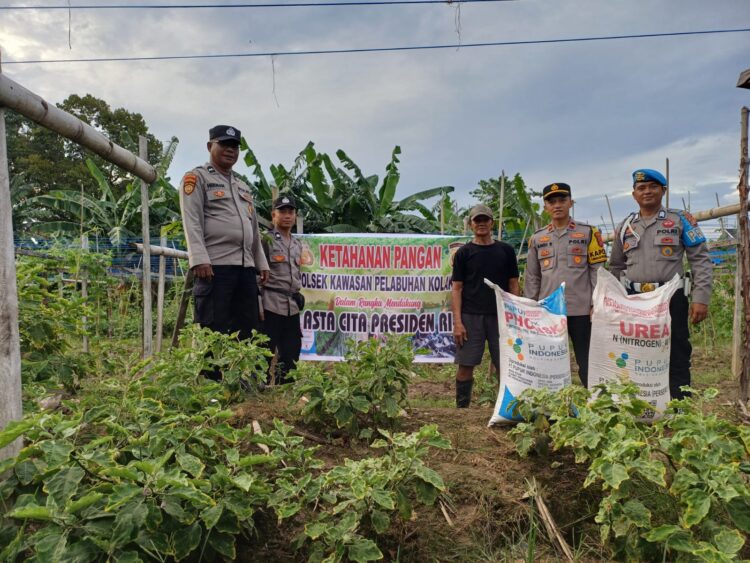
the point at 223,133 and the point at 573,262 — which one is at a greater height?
the point at 223,133

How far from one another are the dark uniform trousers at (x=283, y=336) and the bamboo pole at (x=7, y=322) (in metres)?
2.75

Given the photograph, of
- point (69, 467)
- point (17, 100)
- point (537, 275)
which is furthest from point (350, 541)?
point (537, 275)

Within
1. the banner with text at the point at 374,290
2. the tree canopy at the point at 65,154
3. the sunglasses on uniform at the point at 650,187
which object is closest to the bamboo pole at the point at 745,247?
the sunglasses on uniform at the point at 650,187

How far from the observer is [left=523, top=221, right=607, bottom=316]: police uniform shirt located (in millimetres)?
3902

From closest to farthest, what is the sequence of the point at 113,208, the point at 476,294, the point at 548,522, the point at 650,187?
1. the point at 548,522
2. the point at 650,187
3. the point at 476,294
4. the point at 113,208

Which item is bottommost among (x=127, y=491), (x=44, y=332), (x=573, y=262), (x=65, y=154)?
(x=127, y=491)

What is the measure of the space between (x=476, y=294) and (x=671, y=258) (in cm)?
133

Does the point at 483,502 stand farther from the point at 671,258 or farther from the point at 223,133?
the point at 223,133

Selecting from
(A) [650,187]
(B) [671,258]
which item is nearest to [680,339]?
(B) [671,258]

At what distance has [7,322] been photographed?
1929 mm

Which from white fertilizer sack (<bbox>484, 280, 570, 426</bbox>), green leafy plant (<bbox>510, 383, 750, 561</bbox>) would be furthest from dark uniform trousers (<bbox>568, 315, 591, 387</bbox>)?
green leafy plant (<bbox>510, 383, 750, 561</bbox>)

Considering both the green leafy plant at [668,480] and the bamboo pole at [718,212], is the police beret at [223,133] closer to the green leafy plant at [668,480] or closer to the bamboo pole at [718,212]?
the green leafy plant at [668,480]

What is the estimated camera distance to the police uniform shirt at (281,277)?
4691 mm

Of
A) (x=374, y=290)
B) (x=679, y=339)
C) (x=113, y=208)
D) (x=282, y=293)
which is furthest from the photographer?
(x=113, y=208)
